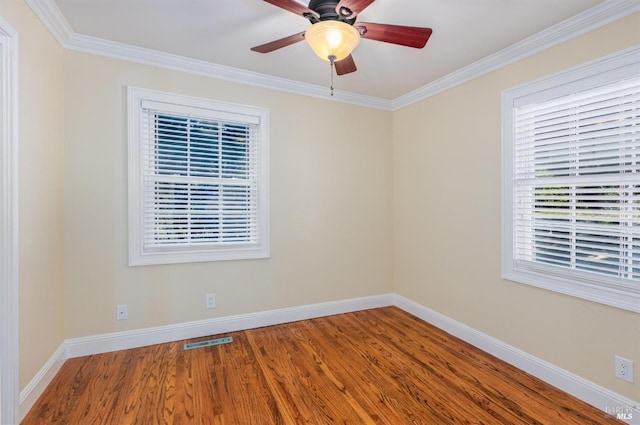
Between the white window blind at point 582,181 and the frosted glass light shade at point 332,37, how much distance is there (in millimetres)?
1661

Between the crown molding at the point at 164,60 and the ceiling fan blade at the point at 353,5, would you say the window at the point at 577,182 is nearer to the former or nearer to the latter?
the ceiling fan blade at the point at 353,5

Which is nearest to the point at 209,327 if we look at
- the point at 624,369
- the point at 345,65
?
the point at 345,65

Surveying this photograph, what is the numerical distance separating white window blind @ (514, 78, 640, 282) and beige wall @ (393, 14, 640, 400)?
0.74 ft

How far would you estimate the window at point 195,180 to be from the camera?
2.65 meters

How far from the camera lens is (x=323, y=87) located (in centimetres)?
334

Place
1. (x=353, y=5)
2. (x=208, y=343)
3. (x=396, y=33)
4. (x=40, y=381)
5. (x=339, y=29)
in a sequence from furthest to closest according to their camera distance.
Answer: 1. (x=208, y=343)
2. (x=40, y=381)
3. (x=396, y=33)
4. (x=339, y=29)
5. (x=353, y=5)

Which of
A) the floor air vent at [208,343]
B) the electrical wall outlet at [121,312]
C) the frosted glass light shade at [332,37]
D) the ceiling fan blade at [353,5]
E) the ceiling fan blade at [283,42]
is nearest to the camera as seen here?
the ceiling fan blade at [353,5]

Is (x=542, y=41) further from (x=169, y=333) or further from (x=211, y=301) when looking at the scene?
(x=169, y=333)

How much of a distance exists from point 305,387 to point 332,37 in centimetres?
228

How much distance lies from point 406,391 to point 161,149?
2.86 metres

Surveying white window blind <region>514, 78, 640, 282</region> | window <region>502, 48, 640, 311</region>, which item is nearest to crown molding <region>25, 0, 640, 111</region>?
window <region>502, 48, 640, 311</region>

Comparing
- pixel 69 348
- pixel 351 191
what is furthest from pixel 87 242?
pixel 351 191

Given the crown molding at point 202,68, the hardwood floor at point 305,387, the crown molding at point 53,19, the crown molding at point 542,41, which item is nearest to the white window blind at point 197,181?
the crown molding at point 202,68

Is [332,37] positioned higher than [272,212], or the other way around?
[332,37]
